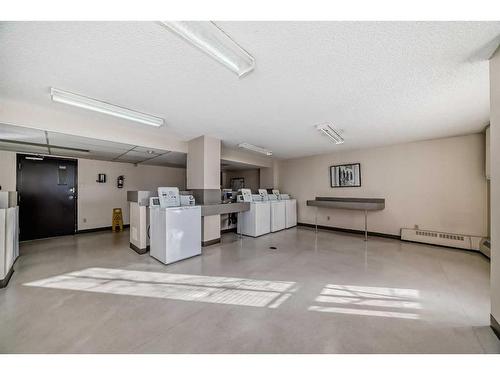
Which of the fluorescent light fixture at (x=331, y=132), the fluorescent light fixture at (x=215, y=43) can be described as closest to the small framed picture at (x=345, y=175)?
the fluorescent light fixture at (x=331, y=132)

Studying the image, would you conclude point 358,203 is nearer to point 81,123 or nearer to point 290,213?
point 290,213

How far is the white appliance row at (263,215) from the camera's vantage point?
5.02m

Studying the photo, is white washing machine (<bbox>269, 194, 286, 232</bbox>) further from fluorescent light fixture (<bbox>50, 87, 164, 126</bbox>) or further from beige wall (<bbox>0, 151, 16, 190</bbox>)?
beige wall (<bbox>0, 151, 16, 190</bbox>)

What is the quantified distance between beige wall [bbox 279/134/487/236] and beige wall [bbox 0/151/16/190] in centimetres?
812

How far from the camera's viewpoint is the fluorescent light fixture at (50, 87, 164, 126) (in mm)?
A: 2252

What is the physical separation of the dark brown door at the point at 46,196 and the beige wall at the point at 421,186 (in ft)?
24.2

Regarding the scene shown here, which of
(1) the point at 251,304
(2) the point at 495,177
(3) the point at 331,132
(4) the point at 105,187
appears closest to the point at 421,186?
(3) the point at 331,132

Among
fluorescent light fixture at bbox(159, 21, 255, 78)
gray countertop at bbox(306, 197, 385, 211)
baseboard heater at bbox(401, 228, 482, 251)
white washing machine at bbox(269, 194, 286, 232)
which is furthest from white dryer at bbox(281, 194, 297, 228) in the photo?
fluorescent light fixture at bbox(159, 21, 255, 78)

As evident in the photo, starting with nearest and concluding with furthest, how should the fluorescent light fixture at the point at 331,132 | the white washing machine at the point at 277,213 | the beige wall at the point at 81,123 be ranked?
the beige wall at the point at 81,123
the fluorescent light fixture at the point at 331,132
the white washing machine at the point at 277,213

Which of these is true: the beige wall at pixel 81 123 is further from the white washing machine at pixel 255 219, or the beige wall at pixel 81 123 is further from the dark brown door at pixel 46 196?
the dark brown door at pixel 46 196

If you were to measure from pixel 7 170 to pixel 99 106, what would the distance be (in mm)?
4060
